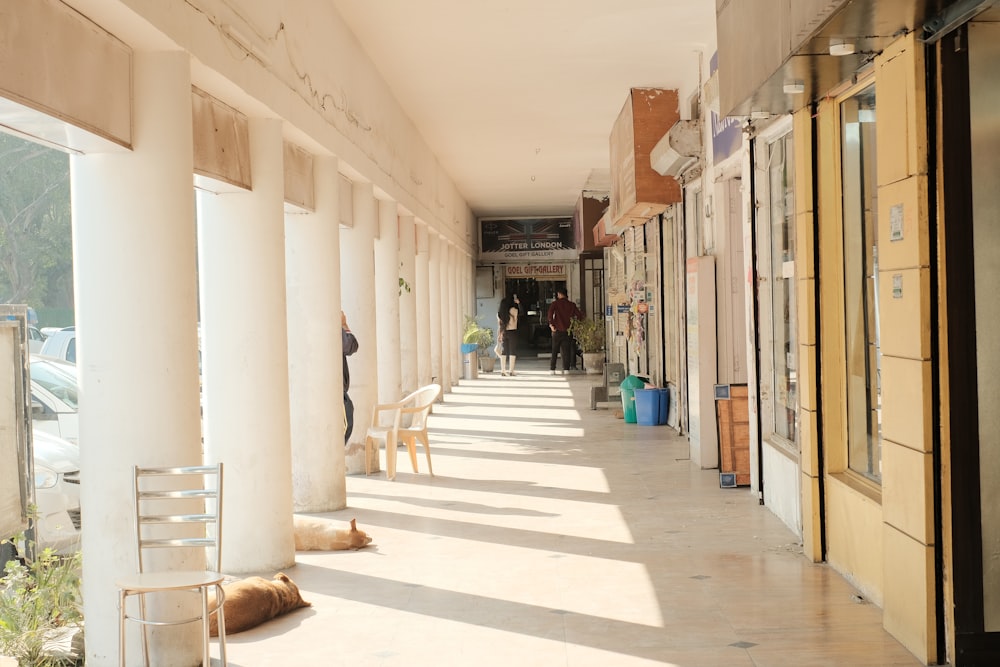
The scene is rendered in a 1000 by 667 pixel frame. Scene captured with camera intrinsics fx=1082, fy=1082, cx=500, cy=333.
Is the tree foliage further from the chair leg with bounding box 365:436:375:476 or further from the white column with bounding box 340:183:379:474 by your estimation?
the chair leg with bounding box 365:436:375:476

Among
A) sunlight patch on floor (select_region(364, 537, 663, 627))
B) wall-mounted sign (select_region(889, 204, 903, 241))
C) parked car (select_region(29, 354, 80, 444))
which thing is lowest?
sunlight patch on floor (select_region(364, 537, 663, 627))

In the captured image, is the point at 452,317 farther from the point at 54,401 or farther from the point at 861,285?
the point at 861,285

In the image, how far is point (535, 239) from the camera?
2922 centimetres

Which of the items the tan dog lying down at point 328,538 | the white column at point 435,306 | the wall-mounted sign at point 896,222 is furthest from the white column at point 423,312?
the wall-mounted sign at point 896,222

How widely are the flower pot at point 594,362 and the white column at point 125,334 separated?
18.8 m

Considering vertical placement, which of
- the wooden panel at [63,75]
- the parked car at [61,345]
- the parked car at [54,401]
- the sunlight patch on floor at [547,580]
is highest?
the wooden panel at [63,75]

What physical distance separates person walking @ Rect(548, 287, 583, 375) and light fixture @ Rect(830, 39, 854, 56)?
18.0 m

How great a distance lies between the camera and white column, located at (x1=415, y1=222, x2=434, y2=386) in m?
17.2

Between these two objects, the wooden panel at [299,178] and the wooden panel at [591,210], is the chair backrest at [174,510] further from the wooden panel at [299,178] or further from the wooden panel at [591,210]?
the wooden panel at [591,210]

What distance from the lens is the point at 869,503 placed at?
5320mm

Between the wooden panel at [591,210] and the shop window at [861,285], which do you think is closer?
the shop window at [861,285]

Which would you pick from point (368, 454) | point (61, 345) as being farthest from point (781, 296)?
point (61, 345)

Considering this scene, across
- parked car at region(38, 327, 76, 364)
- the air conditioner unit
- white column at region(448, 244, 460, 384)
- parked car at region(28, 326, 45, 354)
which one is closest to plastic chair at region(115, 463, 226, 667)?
the air conditioner unit

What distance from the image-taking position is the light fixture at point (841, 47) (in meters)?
4.52
